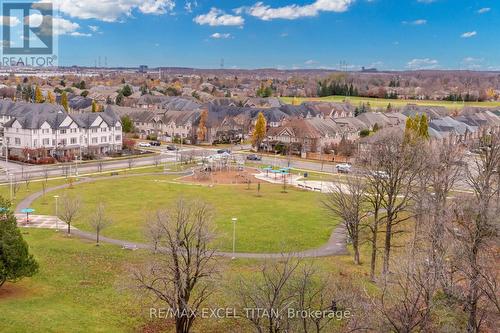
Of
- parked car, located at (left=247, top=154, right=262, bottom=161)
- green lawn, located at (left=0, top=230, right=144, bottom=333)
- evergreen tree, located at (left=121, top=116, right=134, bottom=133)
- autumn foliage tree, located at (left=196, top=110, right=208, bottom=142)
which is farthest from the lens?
evergreen tree, located at (left=121, top=116, right=134, bottom=133)

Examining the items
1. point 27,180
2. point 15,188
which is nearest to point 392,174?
point 15,188

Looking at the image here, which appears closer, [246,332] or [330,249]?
[246,332]

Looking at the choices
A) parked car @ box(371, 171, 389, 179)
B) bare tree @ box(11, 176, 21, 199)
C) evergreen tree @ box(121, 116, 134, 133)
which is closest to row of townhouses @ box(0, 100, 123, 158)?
evergreen tree @ box(121, 116, 134, 133)

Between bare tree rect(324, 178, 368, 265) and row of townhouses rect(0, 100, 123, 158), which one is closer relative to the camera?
bare tree rect(324, 178, 368, 265)

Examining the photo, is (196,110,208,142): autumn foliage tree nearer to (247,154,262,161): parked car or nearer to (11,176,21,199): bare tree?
(247,154,262,161): parked car

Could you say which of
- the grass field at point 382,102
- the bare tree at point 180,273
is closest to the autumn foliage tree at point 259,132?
the bare tree at point 180,273

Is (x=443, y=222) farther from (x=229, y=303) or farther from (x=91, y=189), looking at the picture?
(x=91, y=189)

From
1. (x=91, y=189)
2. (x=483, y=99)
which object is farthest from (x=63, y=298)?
(x=483, y=99)
